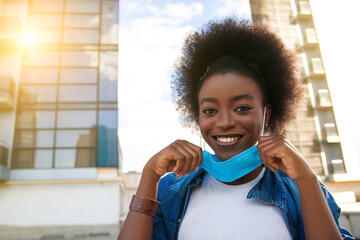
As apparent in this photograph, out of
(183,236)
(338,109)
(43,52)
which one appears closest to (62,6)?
(43,52)

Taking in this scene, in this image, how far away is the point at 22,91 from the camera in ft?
26.1

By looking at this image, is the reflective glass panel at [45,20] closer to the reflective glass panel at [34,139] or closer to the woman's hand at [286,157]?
the reflective glass panel at [34,139]

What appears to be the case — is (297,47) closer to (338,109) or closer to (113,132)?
(338,109)

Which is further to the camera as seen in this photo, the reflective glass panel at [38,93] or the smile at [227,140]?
the reflective glass panel at [38,93]

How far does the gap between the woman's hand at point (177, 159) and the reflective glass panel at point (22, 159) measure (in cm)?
766

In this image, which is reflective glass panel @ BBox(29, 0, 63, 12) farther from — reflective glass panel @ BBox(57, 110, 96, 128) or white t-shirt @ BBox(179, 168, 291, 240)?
white t-shirt @ BBox(179, 168, 291, 240)

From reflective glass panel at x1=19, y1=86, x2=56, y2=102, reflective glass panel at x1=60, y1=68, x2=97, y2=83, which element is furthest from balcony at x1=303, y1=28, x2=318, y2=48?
reflective glass panel at x1=19, y1=86, x2=56, y2=102

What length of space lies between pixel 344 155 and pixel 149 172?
12.0 metres

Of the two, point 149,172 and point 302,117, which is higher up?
point 302,117

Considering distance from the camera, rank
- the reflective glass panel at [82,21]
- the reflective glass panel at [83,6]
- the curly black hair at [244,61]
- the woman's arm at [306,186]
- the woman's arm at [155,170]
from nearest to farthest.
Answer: the woman's arm at [306,186] < the woman's arm at [155,170] < the curly black hair at [244,61] < the reflective glass panel at [82,21] < the reflective glass panel at [83,6]

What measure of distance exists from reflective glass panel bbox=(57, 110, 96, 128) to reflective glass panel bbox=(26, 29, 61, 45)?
Answer: 2115 millimetres

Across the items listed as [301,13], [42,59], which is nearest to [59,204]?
[42,59]

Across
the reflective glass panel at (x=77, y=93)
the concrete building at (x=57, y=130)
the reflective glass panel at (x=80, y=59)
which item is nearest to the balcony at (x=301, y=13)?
the concrete building at (x=57, y=130)

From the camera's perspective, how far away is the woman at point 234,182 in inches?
32.7
